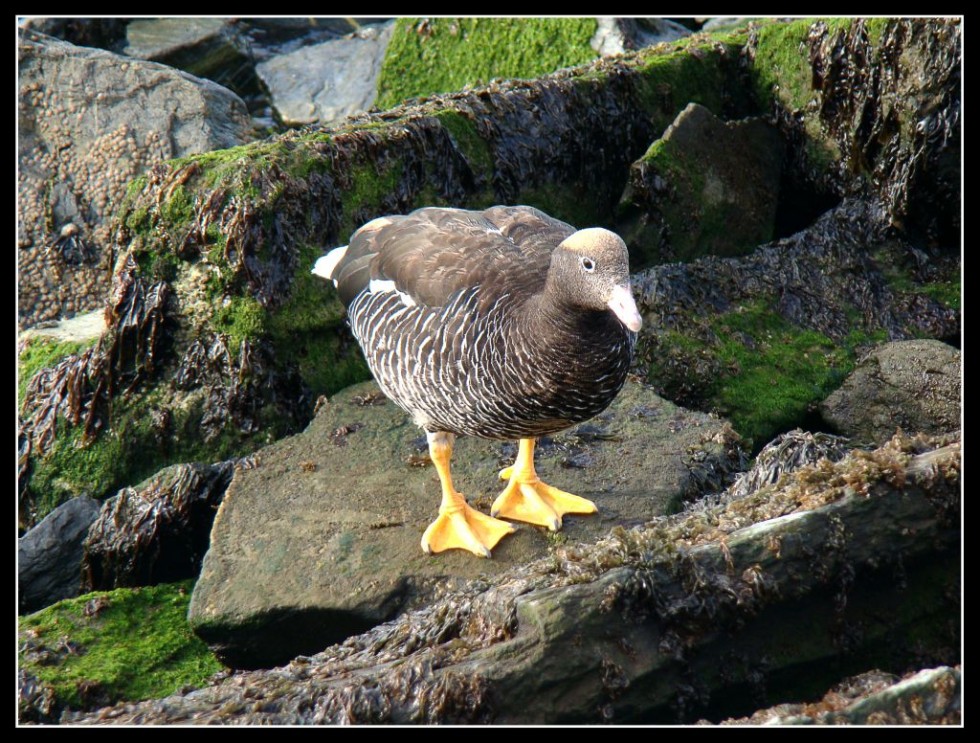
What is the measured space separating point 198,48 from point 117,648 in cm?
820

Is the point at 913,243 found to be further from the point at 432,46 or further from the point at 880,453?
the point at 432,46

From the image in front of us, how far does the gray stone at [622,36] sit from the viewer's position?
9938 mm

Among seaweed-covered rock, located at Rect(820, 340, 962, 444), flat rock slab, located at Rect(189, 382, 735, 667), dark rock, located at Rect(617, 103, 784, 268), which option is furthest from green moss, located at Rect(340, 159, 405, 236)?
seaweed-covered rock, located at Rect(820, 340, 962, 444)

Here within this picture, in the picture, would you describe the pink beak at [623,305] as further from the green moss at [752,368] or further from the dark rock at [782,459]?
the green moss at [752,368]

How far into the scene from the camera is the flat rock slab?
5.02 m

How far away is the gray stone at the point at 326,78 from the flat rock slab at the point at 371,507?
5.84m

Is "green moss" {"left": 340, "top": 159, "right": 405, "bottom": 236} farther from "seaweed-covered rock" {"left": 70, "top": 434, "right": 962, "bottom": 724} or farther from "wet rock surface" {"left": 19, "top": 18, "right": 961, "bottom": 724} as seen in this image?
"seaweed-covered rock" {"left": 70, "top": 434, "right": 962, "bottom": 724}

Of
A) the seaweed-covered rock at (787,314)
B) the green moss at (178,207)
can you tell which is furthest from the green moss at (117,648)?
the seaweed-covered rock at (787,314)

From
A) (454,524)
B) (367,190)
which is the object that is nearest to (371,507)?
(454,524)

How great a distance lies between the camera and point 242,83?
1182cm

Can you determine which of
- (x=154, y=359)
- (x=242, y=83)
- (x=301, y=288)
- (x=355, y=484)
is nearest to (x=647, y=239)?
(x=301, y=288)

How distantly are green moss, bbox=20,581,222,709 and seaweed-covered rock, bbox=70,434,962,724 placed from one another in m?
1.19

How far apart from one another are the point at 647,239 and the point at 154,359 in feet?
12.8

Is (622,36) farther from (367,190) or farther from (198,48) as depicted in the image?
(198,48)
